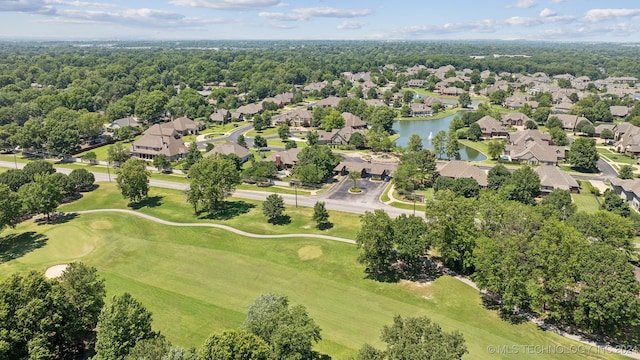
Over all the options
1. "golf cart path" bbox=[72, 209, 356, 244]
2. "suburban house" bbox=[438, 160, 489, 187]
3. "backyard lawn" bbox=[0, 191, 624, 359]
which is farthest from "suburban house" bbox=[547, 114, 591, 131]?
"golf cart path" bbox=[72, 209, 356, 244]

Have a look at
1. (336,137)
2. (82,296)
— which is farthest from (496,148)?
(82,296)

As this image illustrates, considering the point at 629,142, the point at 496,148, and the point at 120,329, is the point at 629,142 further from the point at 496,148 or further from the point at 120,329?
the point at 120,329

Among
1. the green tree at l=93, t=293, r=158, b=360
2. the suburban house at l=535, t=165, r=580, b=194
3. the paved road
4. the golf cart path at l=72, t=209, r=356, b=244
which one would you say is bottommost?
the golf cart path at l=72, t=209, r=356, b=244

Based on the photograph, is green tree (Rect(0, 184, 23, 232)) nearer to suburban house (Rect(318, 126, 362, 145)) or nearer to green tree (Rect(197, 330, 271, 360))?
green tree (Rect(197, 330, 271, 360))

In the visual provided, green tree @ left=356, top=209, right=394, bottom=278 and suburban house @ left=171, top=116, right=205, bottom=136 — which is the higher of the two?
suburban house @ left=171, top=116, right=205, bottom=136

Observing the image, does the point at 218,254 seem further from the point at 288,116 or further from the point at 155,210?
the point at 288,116
